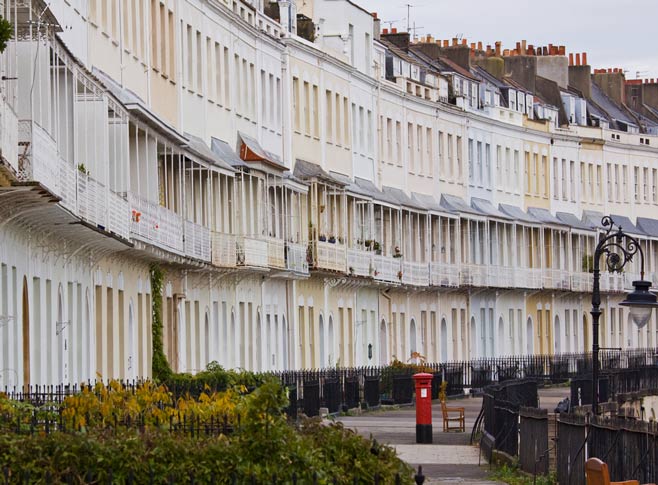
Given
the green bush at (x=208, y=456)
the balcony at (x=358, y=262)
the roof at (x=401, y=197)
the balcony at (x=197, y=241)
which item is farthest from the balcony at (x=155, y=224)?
the roof at (x=401, y=197)

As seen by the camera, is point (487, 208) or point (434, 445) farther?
point (487, 208)

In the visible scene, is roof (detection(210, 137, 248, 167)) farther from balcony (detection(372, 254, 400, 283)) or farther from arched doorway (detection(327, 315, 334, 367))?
balcony (detection(372, 254, 400, 283))

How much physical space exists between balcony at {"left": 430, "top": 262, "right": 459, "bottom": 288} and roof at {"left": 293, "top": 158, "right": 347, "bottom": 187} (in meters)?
14.4

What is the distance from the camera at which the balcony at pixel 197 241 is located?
47844 millimetres

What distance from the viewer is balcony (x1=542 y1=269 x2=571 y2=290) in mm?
96062

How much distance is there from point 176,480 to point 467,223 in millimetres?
72767

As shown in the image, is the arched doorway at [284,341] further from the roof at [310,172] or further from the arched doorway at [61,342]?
the arched doorway at [61,342]

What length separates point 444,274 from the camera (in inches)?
3250

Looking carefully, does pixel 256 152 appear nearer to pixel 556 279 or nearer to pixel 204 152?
pixel 204 152

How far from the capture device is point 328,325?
225ft

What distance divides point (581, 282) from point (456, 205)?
16.5m

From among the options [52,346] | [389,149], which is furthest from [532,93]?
[52,346]

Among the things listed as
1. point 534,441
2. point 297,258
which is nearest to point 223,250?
point 297,258

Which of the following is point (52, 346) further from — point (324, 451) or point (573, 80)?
point (573, 80)
